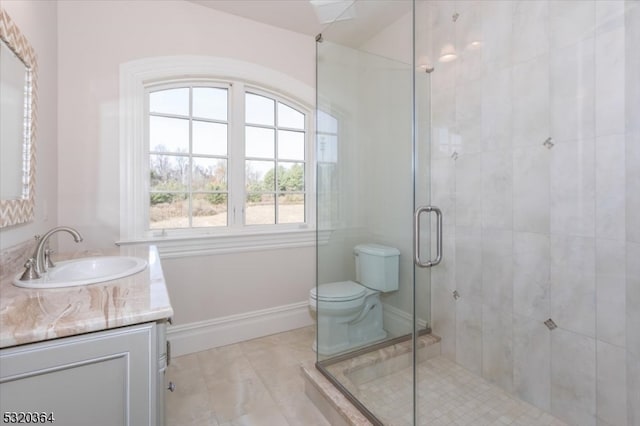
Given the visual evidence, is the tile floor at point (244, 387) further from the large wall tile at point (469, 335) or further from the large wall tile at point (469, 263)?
the large wall tile at point (469, 263)

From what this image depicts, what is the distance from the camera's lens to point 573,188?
151cm

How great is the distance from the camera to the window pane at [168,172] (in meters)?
2.30

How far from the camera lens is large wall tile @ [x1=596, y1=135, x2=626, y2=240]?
1.35 meters

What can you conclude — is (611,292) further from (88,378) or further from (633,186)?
(88,378)

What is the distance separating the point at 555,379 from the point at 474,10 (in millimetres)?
2122

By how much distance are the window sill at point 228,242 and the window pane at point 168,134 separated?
0.67m

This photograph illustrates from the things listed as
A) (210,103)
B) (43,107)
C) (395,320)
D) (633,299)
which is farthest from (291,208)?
(633,299)

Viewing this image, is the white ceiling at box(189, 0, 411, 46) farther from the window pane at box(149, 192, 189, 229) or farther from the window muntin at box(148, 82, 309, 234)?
the window pane at box(149, 192, 189, 229)

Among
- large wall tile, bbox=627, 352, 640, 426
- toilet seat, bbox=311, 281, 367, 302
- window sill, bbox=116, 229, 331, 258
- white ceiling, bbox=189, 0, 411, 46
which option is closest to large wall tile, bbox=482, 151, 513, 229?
large wall tile, bbox=627, 352, 640, 426

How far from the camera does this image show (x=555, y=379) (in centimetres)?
158

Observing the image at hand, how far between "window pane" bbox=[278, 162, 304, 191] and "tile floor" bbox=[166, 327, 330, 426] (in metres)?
1.29

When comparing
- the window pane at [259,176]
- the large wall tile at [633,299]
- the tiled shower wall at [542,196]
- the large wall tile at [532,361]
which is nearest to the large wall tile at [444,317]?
the tiled shower wall at [542,196]

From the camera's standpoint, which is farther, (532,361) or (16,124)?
(532,361)

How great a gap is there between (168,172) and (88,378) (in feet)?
5.77
